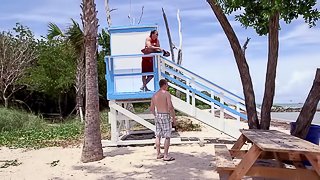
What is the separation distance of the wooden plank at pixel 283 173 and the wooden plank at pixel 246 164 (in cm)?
31

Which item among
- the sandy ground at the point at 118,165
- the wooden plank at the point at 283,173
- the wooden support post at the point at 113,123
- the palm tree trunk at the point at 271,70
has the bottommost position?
the sandy ground at the point at 118,165

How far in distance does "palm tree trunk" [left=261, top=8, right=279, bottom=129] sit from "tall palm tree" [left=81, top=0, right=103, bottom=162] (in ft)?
11.5

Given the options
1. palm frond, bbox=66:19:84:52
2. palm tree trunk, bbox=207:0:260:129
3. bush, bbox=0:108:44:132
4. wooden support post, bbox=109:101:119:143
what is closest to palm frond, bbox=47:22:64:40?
palm frond, bbox=66:19:84:52

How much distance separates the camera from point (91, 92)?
865 centimetres

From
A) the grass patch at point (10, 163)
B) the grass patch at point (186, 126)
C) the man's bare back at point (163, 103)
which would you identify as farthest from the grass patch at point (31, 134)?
the man's bare back at point (163, 103)

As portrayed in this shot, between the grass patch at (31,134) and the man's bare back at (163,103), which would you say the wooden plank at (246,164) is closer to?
the man's bare back at (163,103)

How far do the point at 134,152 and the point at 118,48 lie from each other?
3183 mm

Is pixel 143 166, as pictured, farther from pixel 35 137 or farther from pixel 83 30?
pixel 35 137

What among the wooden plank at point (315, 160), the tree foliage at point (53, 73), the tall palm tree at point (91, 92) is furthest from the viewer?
the tree foliage at point (53, 73)

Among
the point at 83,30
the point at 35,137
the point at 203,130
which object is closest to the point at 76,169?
the point at 83,30

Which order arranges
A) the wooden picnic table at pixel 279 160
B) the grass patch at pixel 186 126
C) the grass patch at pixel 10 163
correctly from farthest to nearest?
the grass patch at pixel 186 126 → the grass patch at pixel 10 163 → the wooden picnic table at pixel 279 160

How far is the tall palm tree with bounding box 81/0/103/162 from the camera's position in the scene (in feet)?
27.9

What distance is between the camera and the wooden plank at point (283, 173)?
502 centimetres

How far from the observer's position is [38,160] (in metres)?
9.12
